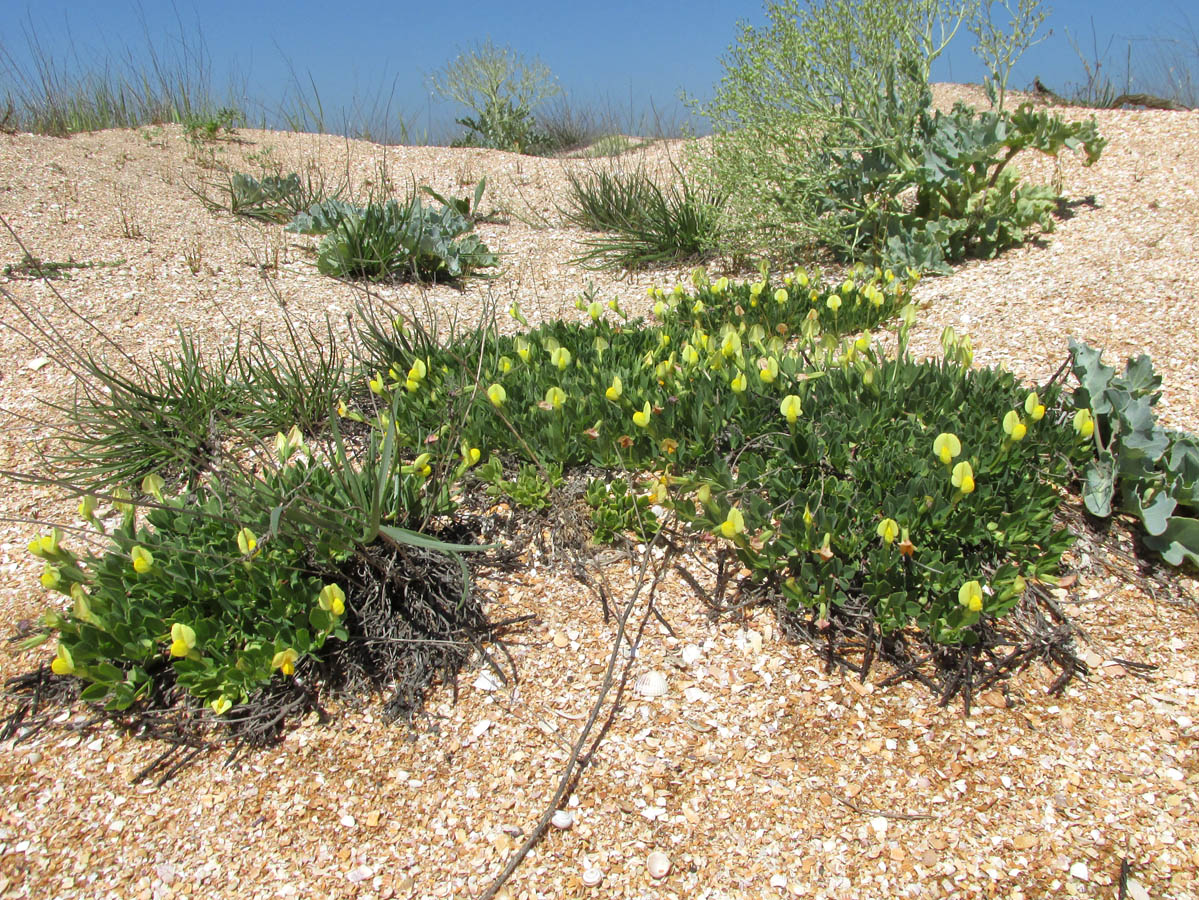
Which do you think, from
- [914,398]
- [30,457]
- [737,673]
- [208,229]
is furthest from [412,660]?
[208,229]

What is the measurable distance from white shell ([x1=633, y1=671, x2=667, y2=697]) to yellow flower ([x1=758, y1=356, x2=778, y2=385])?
1.04 metres

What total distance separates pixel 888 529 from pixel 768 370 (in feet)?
2.54

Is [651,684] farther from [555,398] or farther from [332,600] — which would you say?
[555,398]

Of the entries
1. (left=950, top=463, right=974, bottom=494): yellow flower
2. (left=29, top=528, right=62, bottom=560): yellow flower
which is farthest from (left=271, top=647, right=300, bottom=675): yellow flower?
(left=950, top=463, right=974, bottom=494): yellow flower

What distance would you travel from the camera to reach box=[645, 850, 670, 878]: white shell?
5.81 feet

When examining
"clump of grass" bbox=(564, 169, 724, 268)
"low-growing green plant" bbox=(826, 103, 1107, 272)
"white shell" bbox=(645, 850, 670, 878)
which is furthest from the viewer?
"clump of grass" bbox=(564, 169, 724, 268)

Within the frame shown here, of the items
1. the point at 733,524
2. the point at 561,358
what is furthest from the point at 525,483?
the point at 733,524

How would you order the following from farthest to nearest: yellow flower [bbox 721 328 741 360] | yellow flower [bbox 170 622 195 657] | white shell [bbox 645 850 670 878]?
yellow flower [bbox 721 328 741 360] < yellow flower [bbox 170 622 195 657] < white shell [bbox 645 850 670 878]

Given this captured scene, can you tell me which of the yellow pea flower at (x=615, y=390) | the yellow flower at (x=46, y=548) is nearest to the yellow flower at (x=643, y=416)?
the yellow pea flower at (x=615, y=390)

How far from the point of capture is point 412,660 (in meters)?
2.26

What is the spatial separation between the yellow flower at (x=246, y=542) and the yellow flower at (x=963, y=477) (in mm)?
1819

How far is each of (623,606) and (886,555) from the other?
0.76 m

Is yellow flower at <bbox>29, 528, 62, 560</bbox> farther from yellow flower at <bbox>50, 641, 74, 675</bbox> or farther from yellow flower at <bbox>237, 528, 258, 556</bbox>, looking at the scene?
yellow flower at <bbox>237, 528, 258, 556</bbox>

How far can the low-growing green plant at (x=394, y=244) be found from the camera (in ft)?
16.0
